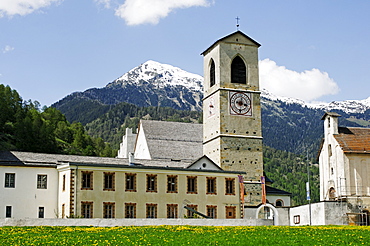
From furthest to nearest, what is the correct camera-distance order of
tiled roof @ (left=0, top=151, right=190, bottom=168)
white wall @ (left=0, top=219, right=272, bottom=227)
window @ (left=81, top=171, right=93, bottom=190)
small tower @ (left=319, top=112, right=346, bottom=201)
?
small tower @ (left=319, top=112, right=346, bottom=201)
tiled roof @ (left=0, top=151, right=190, bottom=168)
window @ (left=81, top=171, right=93, bottom=190)
white wall @ (left=0, top=219, right=272, bottom=227)

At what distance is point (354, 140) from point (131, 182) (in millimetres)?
28773

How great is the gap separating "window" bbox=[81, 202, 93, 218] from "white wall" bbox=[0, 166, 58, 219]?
3977 millimetres

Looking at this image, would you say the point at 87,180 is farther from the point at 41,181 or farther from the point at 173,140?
the point at 173,140

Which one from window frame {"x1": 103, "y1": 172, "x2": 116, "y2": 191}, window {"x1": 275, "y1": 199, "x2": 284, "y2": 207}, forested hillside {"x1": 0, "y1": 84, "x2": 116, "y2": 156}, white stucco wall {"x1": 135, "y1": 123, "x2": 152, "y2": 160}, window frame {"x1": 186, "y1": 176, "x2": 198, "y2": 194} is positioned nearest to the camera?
window frame {"x1": 103, "y1": 172, "x2": 116, "y2": 191}

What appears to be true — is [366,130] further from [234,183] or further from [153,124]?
[153,124]

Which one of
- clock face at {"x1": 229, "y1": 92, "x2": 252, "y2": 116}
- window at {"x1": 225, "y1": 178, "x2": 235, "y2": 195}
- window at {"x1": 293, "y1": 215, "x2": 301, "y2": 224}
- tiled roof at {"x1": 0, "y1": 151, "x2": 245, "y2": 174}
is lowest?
window at {"x1": 293, "y1": 215, "x2": 301, "y2": 224}

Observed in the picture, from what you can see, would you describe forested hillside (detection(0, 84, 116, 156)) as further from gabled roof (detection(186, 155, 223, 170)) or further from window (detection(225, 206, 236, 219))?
window (detection(225, 206, 236, 219))

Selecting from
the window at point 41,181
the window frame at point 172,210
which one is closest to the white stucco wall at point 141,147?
the window frame at point 172,210

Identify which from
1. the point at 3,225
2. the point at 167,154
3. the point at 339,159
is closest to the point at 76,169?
the point at 3,225

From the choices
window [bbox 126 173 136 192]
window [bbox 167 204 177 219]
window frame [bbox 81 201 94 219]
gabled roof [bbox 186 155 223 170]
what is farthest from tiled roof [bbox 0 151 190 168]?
window [bbox 167 204 177 219]

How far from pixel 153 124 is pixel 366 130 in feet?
101

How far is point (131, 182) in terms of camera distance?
204 ft

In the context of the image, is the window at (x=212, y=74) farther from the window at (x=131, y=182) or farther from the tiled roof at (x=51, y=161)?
the window at (x=131, y=182)

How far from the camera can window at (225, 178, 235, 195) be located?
2625 inches
